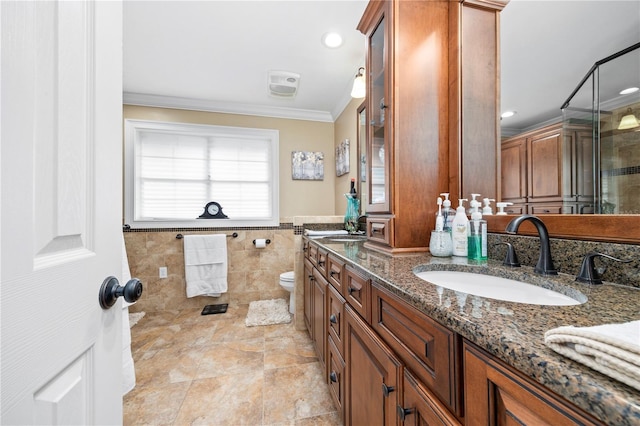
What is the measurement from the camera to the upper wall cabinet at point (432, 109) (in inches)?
45.6

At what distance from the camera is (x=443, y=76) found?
1.25m

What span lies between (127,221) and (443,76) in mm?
3189

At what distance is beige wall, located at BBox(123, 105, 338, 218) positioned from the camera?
305cm

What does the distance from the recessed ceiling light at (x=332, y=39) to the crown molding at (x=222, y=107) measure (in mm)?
1204

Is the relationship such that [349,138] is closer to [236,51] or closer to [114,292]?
[236,51]

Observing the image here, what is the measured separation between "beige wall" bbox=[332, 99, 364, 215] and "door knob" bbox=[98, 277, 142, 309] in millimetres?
2191

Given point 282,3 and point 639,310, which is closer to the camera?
point 639,310

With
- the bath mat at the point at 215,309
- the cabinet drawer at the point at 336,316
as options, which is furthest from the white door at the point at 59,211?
the bath mat at the point at 215,309

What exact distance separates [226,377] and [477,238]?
66.7 inches

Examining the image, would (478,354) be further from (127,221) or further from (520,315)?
(127,221)

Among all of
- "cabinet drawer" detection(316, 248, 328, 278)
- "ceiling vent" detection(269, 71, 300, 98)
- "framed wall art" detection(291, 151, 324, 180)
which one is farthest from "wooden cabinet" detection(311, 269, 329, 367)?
"ceiling vent" detection(269, 71, 300, 98)

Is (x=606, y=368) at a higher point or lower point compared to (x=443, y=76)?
lower

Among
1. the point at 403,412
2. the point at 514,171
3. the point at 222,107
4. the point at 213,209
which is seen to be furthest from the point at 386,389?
the point at 222,107

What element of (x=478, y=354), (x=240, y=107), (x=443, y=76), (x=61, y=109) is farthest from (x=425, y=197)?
(x=240, y=107)
